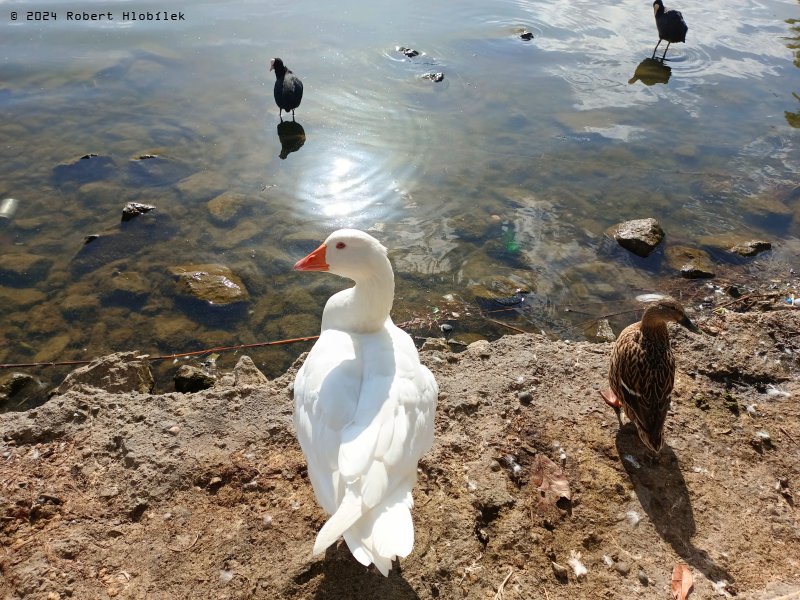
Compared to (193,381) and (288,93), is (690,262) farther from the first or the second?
(288,93)

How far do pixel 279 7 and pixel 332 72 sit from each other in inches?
167

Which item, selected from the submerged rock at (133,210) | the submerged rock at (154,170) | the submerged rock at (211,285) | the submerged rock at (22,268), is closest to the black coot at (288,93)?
the submerged rock at (154,170)

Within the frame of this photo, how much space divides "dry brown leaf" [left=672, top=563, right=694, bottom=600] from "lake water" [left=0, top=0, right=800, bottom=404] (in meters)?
2.87

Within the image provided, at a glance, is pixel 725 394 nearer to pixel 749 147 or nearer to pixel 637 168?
pixel 637 168

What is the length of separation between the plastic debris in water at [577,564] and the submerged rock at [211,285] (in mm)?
4108

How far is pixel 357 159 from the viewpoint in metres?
7.94

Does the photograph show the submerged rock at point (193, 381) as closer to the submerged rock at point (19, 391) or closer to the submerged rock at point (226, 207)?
the submerged rock at point (19, 391)

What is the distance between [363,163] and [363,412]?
19.7 ft

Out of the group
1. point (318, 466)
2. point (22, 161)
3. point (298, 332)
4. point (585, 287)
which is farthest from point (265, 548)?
point (22, 161)

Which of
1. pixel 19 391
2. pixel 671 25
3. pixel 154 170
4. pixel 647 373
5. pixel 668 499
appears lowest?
pixel 19 391

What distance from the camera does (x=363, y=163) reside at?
25.7ft

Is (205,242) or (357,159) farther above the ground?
(357,159)

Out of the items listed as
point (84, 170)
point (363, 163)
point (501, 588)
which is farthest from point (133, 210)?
point (501, 588)

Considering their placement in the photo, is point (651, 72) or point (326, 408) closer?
point (326, 408)
